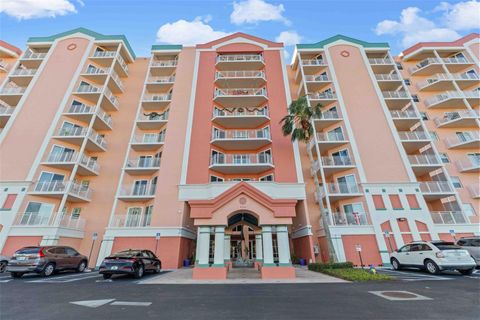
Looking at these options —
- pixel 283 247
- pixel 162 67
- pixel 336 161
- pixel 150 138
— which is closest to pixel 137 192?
pixel 150 138

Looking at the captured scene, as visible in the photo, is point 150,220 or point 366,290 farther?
point 150,220

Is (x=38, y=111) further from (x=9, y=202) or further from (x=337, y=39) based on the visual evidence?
(x=337, y=39)

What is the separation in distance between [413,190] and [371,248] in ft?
23.4

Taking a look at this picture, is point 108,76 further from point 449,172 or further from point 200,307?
point 449,172

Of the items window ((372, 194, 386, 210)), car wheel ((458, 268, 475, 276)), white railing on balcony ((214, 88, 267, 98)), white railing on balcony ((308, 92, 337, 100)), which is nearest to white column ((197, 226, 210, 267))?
car wheel ((458, 268, 475, 276))

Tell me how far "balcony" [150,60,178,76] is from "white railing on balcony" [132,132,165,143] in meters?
9.22

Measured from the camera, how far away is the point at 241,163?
23031 mm

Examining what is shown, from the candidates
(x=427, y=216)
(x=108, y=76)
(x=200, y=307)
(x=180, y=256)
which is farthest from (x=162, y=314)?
(x=108, y=76)

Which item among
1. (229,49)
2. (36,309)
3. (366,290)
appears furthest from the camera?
(229,49)

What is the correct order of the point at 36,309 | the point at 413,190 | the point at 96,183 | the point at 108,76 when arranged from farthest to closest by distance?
the point at 108,76 → the point at 96,183 → the point at 413,190 → the point at 36,309

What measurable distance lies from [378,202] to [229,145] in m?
15.3

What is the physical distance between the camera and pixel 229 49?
29.3 metres

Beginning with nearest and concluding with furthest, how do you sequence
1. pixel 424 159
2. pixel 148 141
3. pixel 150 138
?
pixel 424 159
pixel 148 141
pixel 150 138

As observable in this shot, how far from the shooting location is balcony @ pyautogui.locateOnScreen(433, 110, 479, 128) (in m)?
24.6
